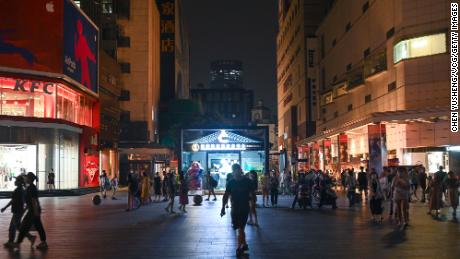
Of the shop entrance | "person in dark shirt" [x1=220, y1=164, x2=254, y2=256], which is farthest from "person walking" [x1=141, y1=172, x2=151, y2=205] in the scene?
"person in dark shirt" [x1=220, y1=164, x2=254, y2=256]

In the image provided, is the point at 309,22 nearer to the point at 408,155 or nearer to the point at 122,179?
the point at 122,179

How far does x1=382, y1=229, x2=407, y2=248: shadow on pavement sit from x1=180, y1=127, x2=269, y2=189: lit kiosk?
21.5m

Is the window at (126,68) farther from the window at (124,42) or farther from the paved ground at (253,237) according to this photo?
the paved ground at (253,237)

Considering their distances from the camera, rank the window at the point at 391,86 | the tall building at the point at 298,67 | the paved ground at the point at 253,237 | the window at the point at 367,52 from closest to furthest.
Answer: the paved ground at the point at 253,237
the window at the point at 391,86
the window at the point at 367,52
the tall building at the point at 298,67

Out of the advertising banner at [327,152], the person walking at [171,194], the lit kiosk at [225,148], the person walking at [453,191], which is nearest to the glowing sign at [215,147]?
the lit kiosk at [225,148]

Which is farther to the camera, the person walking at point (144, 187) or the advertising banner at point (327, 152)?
the advertising banner at point (327, 152)

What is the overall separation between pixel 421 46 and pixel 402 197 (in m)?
23.6

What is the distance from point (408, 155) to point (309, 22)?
156 ft

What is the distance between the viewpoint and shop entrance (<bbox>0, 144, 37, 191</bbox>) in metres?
42.1

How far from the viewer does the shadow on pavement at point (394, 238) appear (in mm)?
14359

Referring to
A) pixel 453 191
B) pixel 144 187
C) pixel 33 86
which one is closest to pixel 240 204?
pixel 453 191

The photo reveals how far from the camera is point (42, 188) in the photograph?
142 ft

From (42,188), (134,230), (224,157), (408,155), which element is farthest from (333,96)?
(134,230)

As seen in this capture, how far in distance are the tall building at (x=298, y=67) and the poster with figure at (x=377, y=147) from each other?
27.8 metres
